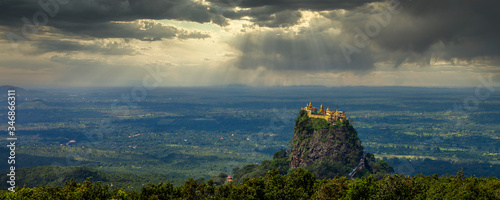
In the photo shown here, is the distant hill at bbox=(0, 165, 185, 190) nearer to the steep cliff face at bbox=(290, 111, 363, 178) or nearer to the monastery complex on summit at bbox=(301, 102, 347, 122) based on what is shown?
the steep cliff face at bbox=(290, 111, 363, 178)

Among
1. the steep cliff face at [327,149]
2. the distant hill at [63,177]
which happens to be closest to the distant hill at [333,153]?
the steep cliff face at [327,149]

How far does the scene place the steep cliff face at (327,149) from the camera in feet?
271

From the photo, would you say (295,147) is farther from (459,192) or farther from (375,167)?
(459,192)

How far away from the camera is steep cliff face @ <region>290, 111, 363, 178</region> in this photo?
82.6m

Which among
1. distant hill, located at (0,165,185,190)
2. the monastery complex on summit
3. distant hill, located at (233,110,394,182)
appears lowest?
distant hill, located at (0,165,185,190)

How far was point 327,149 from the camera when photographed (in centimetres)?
8544

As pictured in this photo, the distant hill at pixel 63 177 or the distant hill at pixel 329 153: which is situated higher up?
the distant hill at pixel 329 153

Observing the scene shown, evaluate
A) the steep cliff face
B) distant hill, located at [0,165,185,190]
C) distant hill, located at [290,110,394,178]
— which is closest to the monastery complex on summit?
distant hill, located at [290,110,394,178]

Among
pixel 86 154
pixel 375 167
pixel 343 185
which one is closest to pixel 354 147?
pixel 375 167

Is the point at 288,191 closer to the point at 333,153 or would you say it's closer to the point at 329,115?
the point at 333,153

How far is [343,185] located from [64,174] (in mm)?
93117

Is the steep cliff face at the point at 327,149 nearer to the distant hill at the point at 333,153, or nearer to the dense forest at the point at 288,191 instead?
the distant hill at the point at 333,153

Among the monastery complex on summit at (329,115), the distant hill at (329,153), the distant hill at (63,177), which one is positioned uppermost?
the monastery complex on summit at (329,115)

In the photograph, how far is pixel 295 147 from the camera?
9244 centimetres
